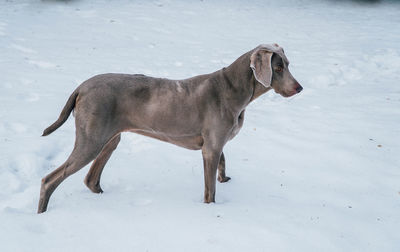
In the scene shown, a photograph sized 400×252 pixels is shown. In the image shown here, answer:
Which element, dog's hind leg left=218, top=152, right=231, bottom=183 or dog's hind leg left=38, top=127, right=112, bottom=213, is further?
dog's hind leg left=218, top=152, right=231, bottom=183

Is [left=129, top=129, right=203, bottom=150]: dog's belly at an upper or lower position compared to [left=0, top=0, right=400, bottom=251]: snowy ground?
upper

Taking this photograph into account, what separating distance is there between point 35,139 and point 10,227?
6.65ft

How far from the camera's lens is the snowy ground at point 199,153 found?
294 cm

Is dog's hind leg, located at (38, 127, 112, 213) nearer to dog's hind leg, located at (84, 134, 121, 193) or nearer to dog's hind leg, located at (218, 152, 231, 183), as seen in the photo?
dog's hind leg, located at (84, 134, 121, 193)

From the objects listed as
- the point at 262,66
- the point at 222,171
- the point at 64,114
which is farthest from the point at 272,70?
the point at 64,114

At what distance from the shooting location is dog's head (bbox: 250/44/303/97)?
10.8 ft

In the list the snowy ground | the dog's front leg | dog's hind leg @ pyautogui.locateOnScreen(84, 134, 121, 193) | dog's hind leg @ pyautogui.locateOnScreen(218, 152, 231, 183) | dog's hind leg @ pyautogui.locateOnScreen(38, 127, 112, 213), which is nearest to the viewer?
the snowy ground

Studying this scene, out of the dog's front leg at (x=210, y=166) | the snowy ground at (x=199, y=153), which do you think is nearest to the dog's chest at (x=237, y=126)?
the dog's front leg at (x=210, y=166)

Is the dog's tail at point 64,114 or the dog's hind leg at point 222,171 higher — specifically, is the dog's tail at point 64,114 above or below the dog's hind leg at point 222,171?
above

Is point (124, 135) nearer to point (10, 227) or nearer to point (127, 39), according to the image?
point (10, 227)

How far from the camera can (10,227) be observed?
282 centimetres

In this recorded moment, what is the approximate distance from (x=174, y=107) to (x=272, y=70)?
0.91 metres

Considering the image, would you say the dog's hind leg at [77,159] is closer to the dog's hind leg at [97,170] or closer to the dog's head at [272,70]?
the dog's hind leg at [97,170]

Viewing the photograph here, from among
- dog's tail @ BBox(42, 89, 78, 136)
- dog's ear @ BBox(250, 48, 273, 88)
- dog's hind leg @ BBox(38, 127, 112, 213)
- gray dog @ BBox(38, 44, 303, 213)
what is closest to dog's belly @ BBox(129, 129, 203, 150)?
gray dog @ BBox(38, 44, 303, 213)
